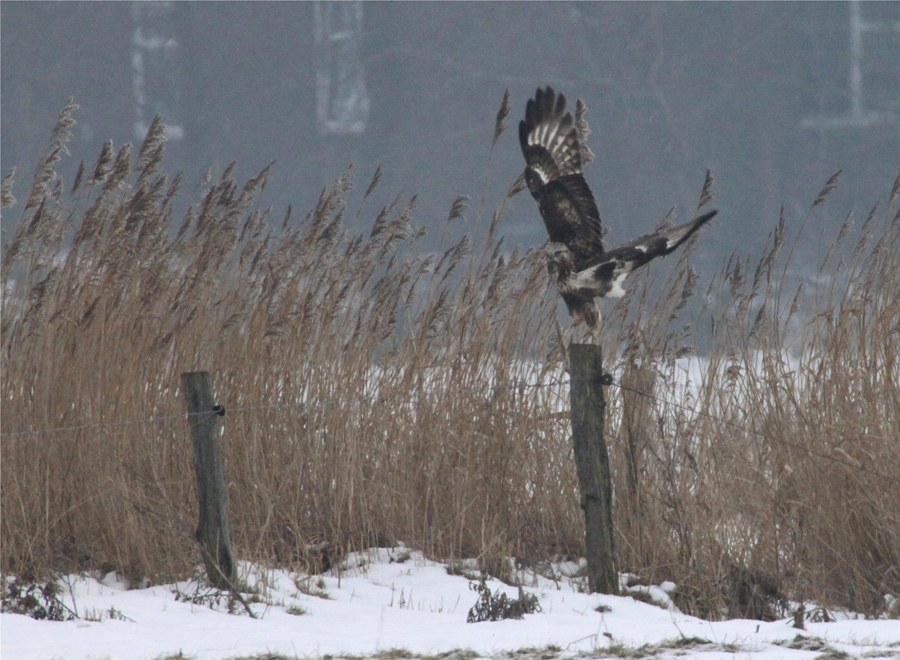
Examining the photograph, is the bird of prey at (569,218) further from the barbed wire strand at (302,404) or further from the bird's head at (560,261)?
the barbed wire strand at (302,404)

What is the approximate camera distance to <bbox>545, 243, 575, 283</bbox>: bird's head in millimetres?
2641

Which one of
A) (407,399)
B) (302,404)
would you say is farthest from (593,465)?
(302,404)

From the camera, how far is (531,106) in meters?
2.74

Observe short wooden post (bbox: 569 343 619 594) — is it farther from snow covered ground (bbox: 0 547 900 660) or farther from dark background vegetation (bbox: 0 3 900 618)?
dark background vegetation (bbox: 0 3 900 618)

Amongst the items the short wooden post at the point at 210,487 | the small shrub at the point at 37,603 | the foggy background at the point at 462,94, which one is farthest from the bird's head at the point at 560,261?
the foggy background at the point at 462,94

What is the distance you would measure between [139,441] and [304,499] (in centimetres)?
55

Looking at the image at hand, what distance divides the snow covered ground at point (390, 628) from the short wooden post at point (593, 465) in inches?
3.0

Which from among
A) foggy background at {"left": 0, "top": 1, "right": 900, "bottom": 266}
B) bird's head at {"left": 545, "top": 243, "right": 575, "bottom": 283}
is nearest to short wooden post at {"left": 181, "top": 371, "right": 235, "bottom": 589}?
bird's head at {"left": 545, "top": 243, "right": 575, "bottom": 283}

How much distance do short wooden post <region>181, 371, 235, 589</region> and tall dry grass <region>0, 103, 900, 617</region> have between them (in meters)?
0.16

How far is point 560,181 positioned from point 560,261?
21 cm

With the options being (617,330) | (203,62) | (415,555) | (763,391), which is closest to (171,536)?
(415,555)

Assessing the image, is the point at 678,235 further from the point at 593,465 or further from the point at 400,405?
the point at 400,405

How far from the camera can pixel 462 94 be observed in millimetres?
11797

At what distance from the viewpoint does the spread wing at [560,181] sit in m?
2.64
